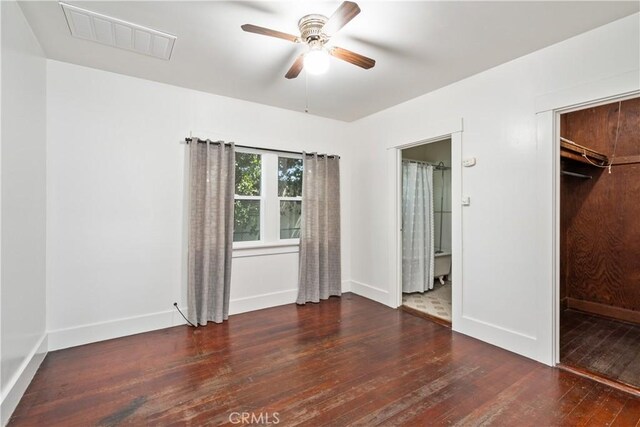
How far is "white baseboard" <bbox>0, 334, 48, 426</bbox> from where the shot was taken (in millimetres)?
1763

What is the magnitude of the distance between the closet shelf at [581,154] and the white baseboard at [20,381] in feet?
15.0

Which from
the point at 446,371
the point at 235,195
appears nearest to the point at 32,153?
the point at 235,195

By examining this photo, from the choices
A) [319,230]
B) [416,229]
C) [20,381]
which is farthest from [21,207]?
[416,229]

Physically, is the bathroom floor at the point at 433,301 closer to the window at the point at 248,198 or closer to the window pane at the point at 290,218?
the window pane at the point at 290,218

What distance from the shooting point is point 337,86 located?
3203 mm

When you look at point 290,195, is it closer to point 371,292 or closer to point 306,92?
point 306,92

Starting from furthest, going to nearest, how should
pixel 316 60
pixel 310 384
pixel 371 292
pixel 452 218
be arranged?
pixel 371 292
pixel 452 218
pixel 310 384
pixel 316 60

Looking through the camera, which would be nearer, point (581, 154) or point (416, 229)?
point (581, 154)

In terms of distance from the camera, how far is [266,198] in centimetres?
388

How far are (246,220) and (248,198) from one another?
277 millimetres

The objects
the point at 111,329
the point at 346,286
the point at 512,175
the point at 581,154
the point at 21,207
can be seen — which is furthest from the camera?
the point at 346,286

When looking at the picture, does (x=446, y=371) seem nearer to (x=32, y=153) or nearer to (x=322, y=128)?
(x=322, y=128)

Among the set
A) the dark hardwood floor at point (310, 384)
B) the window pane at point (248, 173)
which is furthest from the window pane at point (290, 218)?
the dark hardwood floor at point (310, 384)

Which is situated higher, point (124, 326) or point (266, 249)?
point (266, 249)
